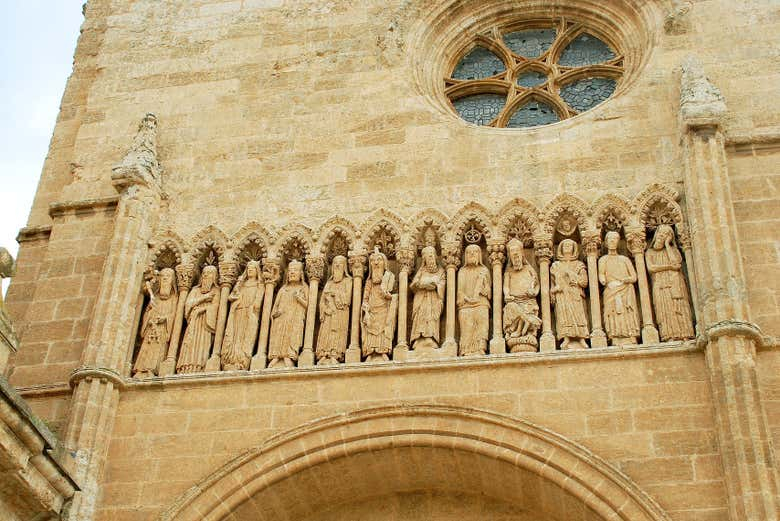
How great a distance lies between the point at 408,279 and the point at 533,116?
2.86 metres

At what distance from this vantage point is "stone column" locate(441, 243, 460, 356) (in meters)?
10.4

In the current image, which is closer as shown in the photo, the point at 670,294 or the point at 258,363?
the point at 670,294

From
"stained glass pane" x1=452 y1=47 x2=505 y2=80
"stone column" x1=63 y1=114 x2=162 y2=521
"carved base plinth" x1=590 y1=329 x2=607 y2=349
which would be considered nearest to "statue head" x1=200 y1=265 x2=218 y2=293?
"stone column" x1=63 y1=114 x2=162 y2=521

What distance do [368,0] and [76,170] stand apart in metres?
3.74

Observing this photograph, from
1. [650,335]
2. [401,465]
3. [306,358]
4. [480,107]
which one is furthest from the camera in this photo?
[480,107]

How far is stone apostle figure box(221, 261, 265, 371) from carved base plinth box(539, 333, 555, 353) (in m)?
2.60

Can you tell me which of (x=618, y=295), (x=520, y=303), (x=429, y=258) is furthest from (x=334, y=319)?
(x=618, y=295)

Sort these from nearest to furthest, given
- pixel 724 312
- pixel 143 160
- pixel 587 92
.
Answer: pixel 724 312, pixel 143 160, pixel 587 92

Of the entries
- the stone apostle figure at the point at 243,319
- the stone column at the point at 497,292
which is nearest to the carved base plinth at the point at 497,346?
the stone column at the point at 497,292

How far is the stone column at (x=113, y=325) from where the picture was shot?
10094 millimetres

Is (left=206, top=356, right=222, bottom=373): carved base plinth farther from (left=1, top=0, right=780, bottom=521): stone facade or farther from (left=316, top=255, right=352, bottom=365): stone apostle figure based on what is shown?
(left=316, top=255, right=352, bottom=365): stone apostle figure

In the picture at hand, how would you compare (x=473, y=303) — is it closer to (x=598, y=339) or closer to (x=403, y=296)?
(x=403, y=296)

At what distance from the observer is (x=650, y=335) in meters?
10.1

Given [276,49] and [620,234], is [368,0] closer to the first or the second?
[276,49]
